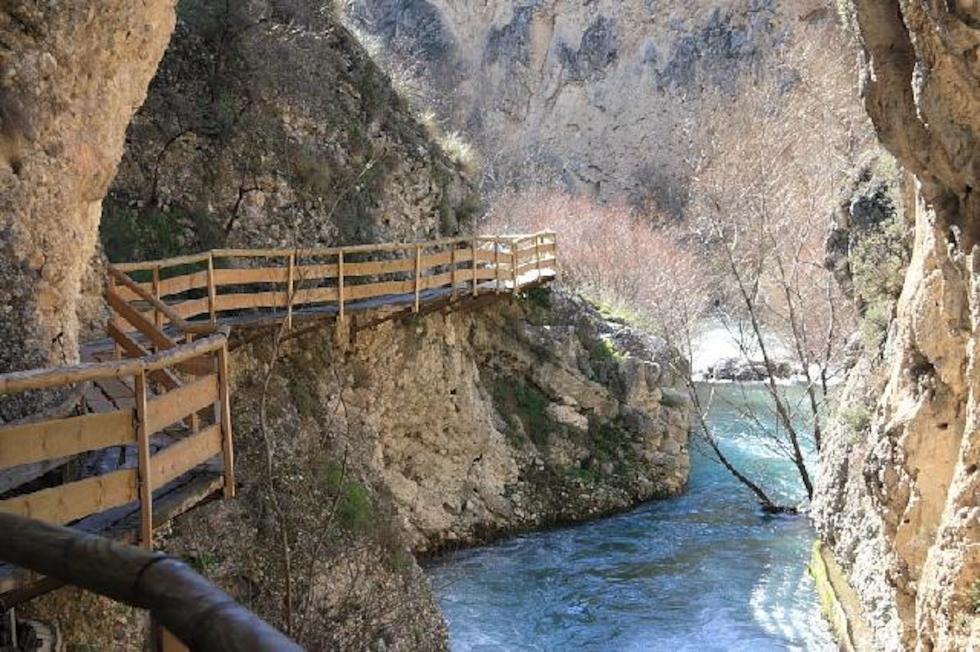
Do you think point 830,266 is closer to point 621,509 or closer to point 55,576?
point 621,509

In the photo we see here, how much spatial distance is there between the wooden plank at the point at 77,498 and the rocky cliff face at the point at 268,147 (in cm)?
959

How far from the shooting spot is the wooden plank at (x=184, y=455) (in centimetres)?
519

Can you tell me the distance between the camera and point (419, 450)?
693 inches

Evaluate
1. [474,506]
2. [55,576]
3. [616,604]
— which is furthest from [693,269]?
[55,576]

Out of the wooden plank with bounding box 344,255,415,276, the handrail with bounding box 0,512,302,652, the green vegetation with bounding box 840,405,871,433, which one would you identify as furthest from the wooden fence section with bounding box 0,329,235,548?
the green vegetation with bounding box 840,405,871,433

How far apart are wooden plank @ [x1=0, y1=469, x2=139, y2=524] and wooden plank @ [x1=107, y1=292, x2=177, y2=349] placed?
1592mm

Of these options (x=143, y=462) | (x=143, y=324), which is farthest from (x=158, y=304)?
(x=143, y=462)

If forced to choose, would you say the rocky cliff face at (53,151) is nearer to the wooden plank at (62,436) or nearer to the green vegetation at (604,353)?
the wooden plank at (62,436)

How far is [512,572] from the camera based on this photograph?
15969 mm

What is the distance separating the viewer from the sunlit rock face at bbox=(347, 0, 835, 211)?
53.3 metres

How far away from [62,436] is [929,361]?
7.52 metres

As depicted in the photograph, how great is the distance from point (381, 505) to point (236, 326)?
3.24 meters

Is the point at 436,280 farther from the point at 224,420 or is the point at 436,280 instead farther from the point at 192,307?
the point at 224,420

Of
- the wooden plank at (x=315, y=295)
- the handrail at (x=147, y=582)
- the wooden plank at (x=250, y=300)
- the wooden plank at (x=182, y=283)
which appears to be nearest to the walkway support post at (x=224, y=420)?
the handrail at (x=147, y=582)
